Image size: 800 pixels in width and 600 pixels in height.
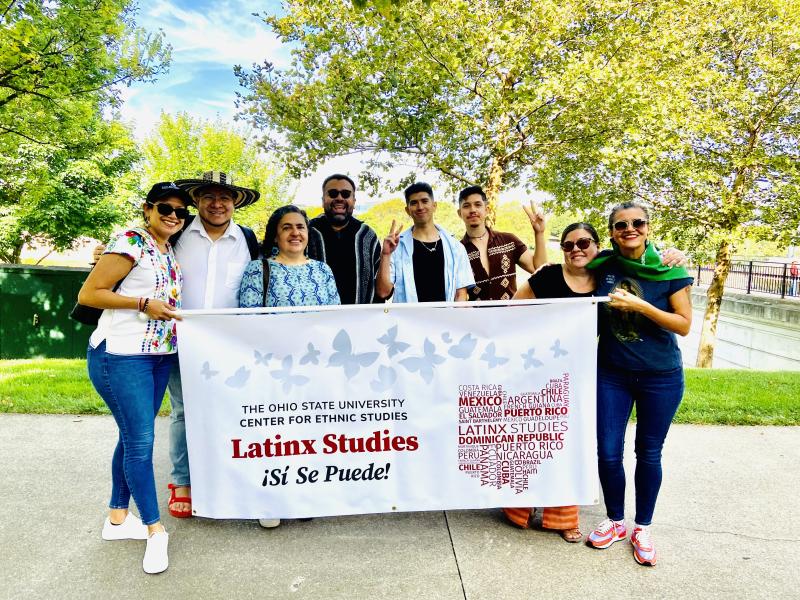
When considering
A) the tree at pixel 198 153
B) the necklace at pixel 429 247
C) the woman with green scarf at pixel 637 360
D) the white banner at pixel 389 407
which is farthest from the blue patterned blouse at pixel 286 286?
the tree at pixel 198 153

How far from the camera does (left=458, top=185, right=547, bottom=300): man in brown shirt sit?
4.14m

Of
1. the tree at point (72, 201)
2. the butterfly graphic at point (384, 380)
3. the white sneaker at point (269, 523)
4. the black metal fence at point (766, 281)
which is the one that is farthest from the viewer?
the black metal fence at point (766, 281)

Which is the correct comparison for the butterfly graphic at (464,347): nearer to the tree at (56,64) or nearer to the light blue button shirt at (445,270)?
the light blue button shirt at (445,270)

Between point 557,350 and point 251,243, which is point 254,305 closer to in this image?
point 251,243

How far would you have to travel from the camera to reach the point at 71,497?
143 inches

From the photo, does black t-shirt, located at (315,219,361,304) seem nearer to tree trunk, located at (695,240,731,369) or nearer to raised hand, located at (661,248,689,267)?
raised hand, located at (661,248,689,267)

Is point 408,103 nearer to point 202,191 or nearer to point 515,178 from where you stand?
point 515,178

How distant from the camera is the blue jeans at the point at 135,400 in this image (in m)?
2.82

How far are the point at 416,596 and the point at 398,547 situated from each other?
46 cm

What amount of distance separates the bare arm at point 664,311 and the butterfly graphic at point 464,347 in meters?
0.77

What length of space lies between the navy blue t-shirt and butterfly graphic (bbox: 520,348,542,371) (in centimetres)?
40

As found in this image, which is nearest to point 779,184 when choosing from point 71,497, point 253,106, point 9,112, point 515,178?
A: point 515,178

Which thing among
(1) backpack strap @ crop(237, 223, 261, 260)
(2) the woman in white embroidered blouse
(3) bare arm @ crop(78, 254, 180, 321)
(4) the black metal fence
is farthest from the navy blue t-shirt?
(4) the black metal fence

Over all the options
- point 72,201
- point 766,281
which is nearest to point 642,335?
point 72,201
